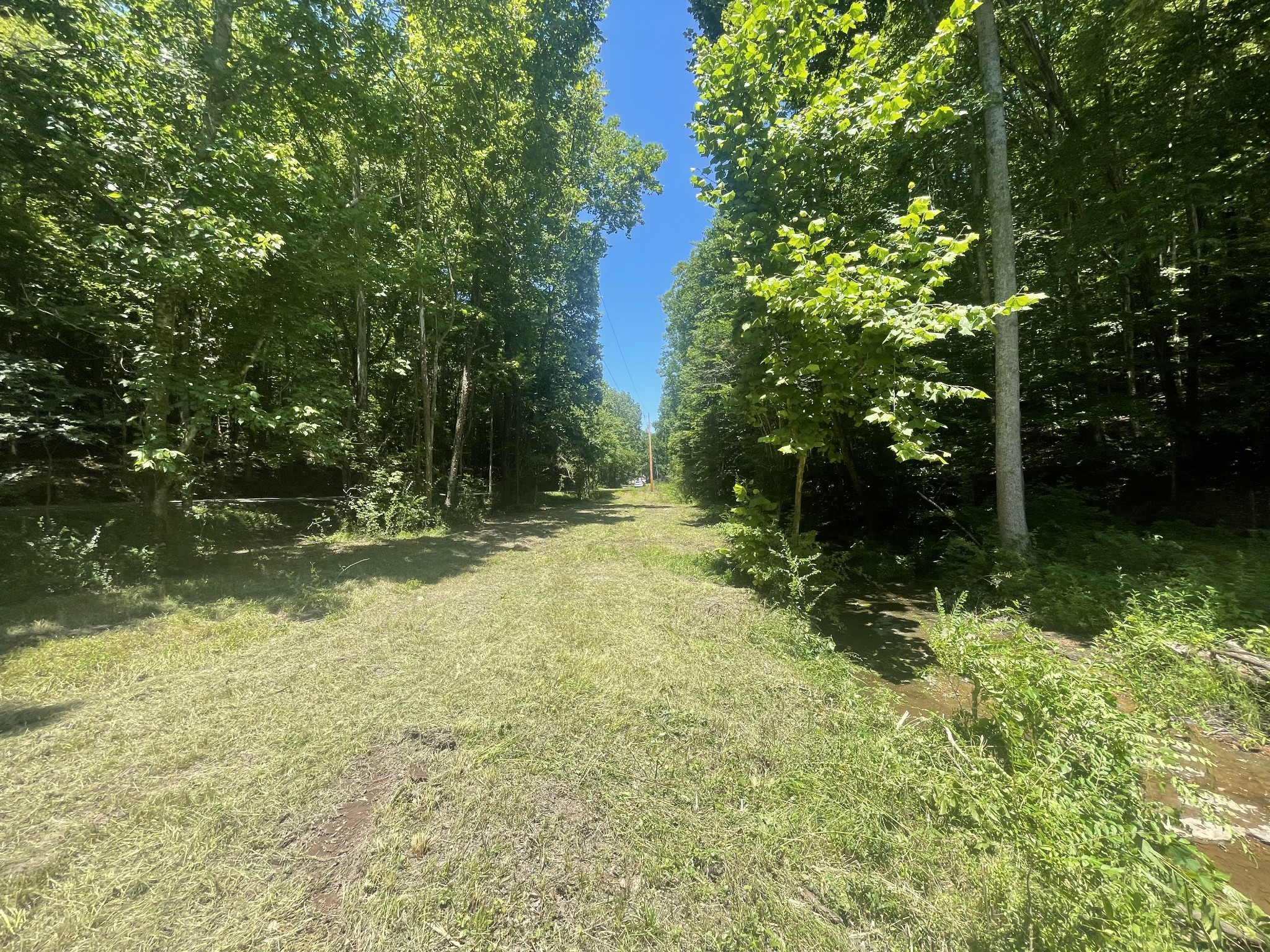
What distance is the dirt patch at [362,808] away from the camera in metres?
1.69

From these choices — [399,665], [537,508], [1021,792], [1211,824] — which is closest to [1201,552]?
[1211,824]

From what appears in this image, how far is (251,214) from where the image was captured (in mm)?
6047

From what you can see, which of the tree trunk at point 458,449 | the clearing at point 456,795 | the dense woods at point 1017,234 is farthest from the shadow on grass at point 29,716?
the tree trunk at point 458,449

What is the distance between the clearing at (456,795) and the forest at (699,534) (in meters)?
0.02

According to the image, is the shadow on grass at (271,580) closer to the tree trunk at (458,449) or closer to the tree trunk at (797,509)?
the tree trunk at (458,449)

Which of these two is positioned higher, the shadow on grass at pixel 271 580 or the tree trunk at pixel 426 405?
the tree trunk at pixel 426 405

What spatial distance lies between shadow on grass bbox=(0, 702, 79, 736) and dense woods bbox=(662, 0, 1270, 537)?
6.24 meters

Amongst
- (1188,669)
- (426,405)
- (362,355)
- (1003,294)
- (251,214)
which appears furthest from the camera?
(426,405)

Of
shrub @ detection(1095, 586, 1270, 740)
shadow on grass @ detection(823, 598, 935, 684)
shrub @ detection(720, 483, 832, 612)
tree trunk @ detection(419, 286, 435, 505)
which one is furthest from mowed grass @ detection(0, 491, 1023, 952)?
tree trunk @ detection(419, 286, 435, 505)

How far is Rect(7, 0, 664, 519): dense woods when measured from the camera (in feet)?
17.0

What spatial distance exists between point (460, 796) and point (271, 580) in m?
5.54

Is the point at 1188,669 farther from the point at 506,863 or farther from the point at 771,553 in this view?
the point at 506,863

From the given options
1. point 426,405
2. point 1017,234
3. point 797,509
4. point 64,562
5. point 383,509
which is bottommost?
point 64,562

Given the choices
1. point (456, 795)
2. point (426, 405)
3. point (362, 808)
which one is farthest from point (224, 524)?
point (456, 795)
